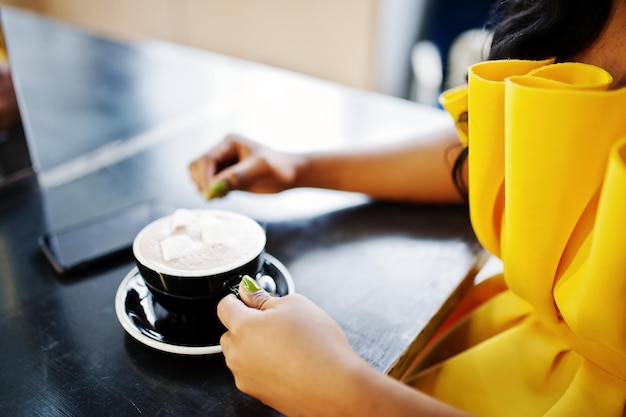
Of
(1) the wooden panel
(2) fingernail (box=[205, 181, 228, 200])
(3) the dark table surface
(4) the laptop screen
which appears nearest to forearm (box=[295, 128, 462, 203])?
(3) the dark table surface

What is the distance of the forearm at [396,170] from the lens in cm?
92

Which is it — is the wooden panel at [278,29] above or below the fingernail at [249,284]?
below

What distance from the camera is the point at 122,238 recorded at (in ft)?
2.66

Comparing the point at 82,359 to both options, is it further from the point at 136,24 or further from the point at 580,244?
the point at 136,24

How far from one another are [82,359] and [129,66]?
1.10 m

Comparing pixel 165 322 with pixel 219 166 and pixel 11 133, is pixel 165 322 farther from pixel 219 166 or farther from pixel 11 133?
pixel 11 133

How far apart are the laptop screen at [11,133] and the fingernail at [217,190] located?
0.37 metres

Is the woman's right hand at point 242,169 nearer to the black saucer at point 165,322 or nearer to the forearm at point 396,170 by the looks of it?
the forearm at point 396,170

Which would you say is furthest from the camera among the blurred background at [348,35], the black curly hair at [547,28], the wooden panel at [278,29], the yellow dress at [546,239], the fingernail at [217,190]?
the wooden panel at [278,29]

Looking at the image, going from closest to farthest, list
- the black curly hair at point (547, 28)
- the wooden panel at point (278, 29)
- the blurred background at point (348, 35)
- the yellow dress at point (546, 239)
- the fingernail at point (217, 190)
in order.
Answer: the yellow dress at point (546, 239) < the black curly hair at point (547, 28) < the fingernail at point (217, 190) < the blurred background at point (348, 35) < the wooden panel at point (278, 29)

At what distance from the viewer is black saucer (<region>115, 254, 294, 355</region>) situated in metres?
0.61

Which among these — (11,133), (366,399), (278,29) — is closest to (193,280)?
(366,399)

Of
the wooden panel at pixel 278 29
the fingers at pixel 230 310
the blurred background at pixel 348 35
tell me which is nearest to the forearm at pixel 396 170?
the fingers at pixel 230 310

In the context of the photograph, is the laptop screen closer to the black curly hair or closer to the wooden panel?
the black curly hair
